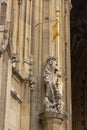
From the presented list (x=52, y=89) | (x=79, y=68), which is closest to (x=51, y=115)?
(x=52, y=89)

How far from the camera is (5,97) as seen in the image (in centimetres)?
871

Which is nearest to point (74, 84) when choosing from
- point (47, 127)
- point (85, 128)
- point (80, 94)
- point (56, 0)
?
point (80, 94)

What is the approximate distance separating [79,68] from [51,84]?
20358mm

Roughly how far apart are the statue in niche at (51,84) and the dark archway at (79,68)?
57.1 ft

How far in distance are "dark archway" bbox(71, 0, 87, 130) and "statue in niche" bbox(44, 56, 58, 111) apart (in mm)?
17389

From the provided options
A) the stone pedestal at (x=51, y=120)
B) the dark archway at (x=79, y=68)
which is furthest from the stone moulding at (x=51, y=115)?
the dark archway at (x=79, y=68)

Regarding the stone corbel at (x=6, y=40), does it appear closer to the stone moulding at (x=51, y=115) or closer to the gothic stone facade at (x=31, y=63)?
the gothic stone facade at (x=31, y=63)

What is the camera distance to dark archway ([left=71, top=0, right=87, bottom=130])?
1211 inches

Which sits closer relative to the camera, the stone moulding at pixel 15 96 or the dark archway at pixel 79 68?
the stone moulding at pixel 15 96

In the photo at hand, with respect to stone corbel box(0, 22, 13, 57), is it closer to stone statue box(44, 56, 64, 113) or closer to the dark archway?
stone statue box(44, 56, 64, 113)

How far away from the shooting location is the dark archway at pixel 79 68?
3075 centimetres

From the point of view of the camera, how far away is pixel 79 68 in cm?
3281

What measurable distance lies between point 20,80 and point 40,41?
81.7 inches

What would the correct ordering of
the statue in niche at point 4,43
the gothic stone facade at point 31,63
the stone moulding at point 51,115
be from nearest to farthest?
the statue in niche at point 4,43, the gothic stone facade at point 31,63, the stone moulding at point 51,115
